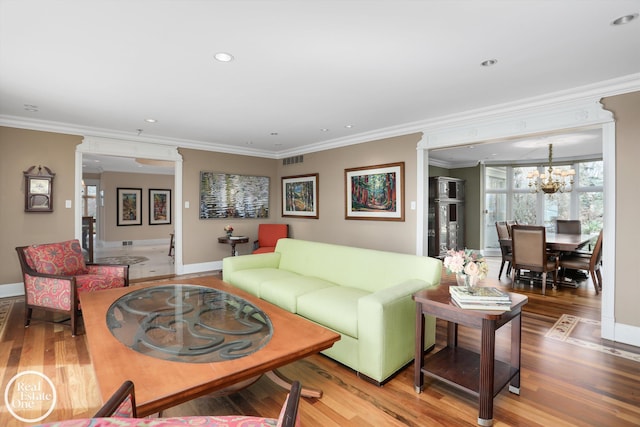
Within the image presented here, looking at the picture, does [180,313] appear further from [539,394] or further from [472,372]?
[539,394]

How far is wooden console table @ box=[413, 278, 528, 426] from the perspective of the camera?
1828 millimetres

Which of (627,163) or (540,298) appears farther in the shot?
(540,298)

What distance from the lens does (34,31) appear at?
2176mm

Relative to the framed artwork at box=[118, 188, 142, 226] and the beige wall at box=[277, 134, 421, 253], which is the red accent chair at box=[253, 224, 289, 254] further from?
the framed artwork at box=[118, 188, 142, 226]

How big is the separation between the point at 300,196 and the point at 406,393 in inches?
187

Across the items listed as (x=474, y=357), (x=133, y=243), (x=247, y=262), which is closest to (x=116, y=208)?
(x=133, y=243)

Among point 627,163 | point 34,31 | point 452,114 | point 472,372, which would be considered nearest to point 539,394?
point 472,372

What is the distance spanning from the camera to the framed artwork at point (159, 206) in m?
10.0

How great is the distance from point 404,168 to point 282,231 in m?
2.76

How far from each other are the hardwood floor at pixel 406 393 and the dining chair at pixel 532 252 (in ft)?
6.44

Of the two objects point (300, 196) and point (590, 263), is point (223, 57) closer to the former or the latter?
point (300, 196)

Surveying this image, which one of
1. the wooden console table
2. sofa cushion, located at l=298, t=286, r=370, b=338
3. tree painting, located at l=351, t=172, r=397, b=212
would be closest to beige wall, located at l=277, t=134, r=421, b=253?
tree painting, located at l=351, t=172, r=397, b=212

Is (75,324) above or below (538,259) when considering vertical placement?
below

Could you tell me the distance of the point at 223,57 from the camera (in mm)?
2570
